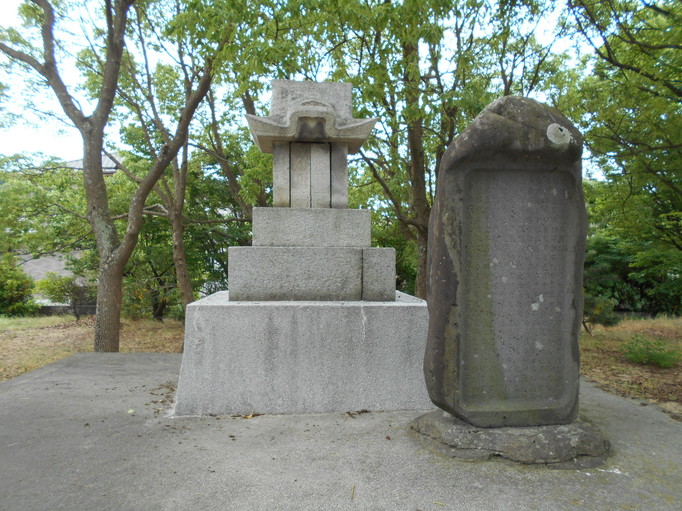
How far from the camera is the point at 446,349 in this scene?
2785 mm

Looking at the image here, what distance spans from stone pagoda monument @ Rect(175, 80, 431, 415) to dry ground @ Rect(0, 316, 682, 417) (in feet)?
8.24

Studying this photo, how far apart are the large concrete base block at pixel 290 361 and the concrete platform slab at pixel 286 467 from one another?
156 mm

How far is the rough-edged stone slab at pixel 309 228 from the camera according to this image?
172 inches

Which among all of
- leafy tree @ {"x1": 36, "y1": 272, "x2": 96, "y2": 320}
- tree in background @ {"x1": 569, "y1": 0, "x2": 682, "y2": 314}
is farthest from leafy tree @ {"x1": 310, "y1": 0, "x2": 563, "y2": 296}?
leafy tree @ {"x1": 36, "y1": 272, "x2": 96, "y2": 320}

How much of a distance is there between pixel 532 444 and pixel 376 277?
6.73 ft

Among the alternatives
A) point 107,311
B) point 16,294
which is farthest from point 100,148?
point 16,294

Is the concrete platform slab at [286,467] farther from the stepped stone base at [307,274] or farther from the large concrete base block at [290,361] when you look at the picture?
the stepped stone base at [307,274]

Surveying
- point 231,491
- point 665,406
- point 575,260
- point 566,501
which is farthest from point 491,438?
point 665,406

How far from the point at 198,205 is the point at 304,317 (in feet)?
35.6

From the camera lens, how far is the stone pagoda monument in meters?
3.69

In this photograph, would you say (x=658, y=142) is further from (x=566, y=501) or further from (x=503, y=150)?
(x=566, y=501)

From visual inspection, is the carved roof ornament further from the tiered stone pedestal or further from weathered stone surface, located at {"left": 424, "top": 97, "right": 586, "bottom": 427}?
weathered stone surface, located at {"left": 424, "top": 97, "right": 586, "bottom": 427}

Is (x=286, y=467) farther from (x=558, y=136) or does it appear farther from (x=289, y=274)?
(x=558, y=136)

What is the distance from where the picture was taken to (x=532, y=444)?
2.61 m
